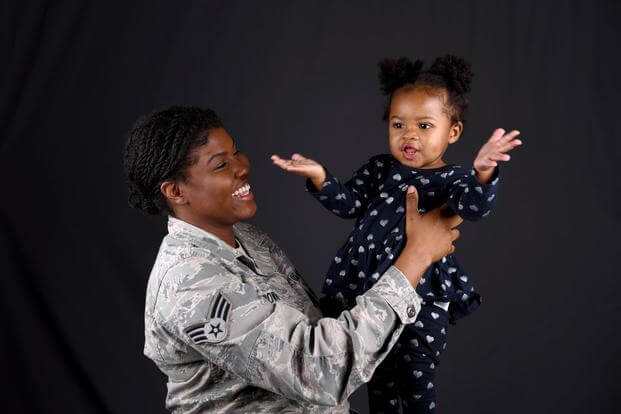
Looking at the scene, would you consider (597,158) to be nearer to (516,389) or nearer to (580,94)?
(580,94)

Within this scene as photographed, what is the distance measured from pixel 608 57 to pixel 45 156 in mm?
2926

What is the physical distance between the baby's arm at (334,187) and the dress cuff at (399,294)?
47 cm

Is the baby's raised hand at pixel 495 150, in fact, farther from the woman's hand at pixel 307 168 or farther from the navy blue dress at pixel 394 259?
the woman's hand at pixel 307 168

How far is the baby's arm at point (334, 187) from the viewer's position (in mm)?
2488

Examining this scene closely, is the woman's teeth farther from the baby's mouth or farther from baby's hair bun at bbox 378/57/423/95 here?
baby's hair bun at bbox 378/57/423/95

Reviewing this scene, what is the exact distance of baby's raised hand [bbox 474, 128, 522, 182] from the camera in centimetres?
217

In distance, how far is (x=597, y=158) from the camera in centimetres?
433

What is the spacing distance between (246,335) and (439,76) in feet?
3.72

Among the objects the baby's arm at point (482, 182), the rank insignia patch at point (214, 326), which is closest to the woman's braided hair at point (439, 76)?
the baby's arm at point (482, 182)

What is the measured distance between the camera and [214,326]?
6.63 feet

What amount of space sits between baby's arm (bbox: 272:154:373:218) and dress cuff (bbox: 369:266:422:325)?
47 centimetres

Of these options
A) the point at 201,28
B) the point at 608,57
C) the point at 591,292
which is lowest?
the point at 591,292

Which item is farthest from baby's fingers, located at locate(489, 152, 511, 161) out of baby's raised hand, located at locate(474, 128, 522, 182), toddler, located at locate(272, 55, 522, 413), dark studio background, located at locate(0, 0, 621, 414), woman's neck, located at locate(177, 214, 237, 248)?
dark studio background, located at locate(0, 0, 621, 414)

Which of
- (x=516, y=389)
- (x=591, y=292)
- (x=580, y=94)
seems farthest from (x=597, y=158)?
(x=516, y=389)
